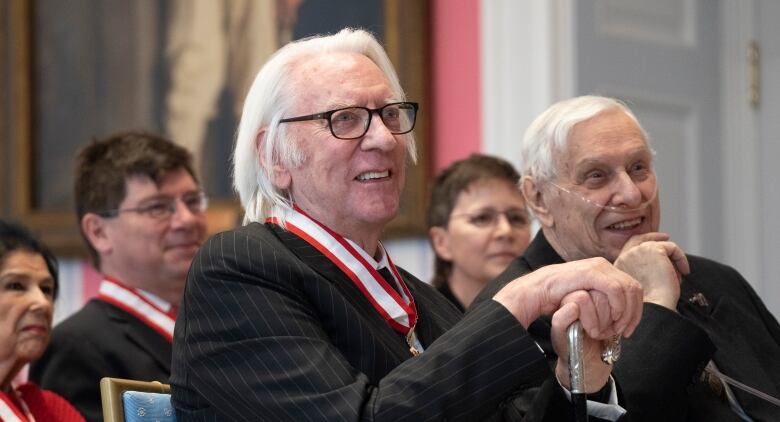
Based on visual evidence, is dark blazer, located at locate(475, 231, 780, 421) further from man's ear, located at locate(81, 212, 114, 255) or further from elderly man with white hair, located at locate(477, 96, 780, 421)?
man's ear, located at locate(81, 212, 114, 255)

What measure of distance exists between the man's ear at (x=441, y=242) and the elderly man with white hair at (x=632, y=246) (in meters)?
1.26

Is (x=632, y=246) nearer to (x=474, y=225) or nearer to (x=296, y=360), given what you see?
(x=296, y=360)

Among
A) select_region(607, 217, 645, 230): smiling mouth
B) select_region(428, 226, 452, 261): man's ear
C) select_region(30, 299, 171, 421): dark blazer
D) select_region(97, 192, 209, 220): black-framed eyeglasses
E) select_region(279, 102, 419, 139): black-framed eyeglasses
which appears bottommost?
select_region(30, 299, 171, 421): dark blazer

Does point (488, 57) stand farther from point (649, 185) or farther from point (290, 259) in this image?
point (290, 259)

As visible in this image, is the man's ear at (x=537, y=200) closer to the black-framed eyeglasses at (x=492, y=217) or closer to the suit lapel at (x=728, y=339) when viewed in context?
the suit lapel at (x=728, y=339)

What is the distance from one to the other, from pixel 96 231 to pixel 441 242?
4.10 ft

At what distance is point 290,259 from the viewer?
99.3 inches

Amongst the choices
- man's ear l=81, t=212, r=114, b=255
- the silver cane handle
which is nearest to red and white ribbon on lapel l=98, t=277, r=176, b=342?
man's ear l=81, t=212, r=114, b=255

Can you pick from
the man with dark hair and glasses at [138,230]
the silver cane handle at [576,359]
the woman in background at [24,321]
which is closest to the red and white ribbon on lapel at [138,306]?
the man with dark hair and glasses at [138,230]

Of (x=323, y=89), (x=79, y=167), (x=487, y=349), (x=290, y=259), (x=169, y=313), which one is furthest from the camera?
(x=79, y=167)

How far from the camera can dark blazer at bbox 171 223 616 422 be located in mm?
2295

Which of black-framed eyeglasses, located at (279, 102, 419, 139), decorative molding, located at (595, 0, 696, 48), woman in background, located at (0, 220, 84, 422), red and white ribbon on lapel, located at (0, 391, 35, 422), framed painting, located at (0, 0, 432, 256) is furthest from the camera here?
framed painting, located at (0, 0, 432, 256)

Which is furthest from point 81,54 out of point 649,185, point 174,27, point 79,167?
point 649,185

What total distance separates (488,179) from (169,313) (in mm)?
1232
